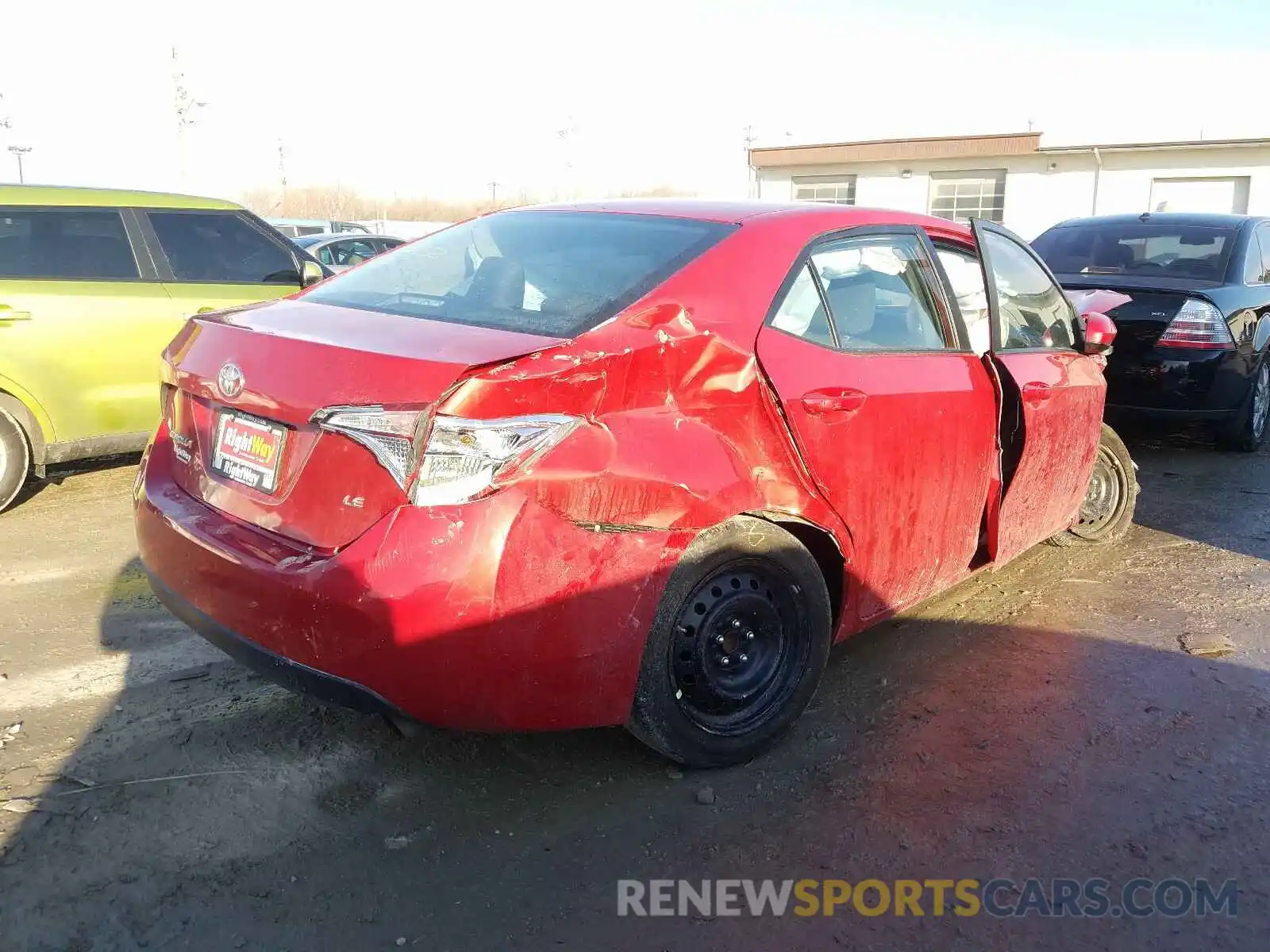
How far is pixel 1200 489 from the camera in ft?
20.8

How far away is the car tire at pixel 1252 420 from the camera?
7.00 metres

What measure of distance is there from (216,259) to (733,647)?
4.77m

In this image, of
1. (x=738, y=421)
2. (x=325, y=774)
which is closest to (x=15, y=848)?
(x=325, y=774)

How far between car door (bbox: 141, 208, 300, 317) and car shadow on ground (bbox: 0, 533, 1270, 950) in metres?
3.16

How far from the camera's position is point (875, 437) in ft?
10.3

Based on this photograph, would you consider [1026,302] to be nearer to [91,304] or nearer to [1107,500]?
[1107,500]

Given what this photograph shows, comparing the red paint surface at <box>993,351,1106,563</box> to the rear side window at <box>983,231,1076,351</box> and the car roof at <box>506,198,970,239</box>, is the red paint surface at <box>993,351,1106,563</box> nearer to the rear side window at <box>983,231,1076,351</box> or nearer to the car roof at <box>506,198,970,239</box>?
the rear side window at <box>983,231,1076,351</box>

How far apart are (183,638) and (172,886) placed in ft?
5.06

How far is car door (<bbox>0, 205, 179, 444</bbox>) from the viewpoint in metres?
5.31

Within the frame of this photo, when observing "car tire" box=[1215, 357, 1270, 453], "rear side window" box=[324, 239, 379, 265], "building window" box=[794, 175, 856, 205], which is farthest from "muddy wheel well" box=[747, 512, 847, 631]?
"building window" box=[794, 175, 856, 205]

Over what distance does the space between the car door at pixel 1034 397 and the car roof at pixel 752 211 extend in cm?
44

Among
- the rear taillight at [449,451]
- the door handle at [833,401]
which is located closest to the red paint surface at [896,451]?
the door handle at [833,401]

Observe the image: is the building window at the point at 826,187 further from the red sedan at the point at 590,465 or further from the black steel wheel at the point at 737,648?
the black steel wheel at the point at 737,648

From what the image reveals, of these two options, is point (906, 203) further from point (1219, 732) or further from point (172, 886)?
point (172, 886)
